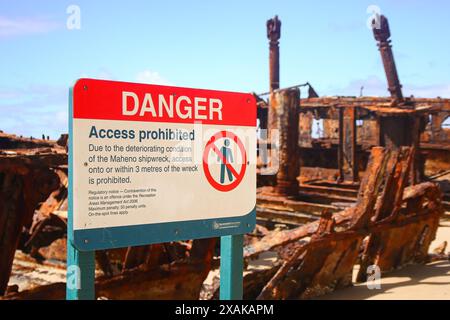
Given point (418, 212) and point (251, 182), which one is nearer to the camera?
point (251, 182)

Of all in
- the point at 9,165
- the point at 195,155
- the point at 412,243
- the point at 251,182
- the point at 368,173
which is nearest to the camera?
the point at 195,155

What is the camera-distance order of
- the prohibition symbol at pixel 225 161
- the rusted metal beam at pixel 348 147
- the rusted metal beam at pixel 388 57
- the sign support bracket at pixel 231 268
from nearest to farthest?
1. the prohibition symbol at pixel 225 161
2. the sign support bracket at pixel 231 268
3. the rusted metal beam at pixel 348 147
4. the rusted metal beam at pixel 388 57

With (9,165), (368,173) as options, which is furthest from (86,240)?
(368,173)

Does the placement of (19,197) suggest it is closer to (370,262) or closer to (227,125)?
(227,125)

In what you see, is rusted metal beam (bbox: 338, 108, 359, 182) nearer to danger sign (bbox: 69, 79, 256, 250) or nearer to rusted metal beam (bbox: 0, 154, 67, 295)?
rusted metal beam (bbox: 0, 154, 67, 295)

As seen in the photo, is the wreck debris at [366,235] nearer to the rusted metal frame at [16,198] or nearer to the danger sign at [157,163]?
the rusted metal frame at [16,198]

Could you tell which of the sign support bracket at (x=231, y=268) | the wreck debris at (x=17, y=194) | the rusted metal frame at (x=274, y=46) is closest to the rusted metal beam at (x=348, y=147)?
the rusted metal frame at (x=274, y=46)

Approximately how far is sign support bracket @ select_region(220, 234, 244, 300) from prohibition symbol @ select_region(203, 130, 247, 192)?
12.4 inches

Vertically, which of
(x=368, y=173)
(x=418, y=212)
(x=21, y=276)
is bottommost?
(x=21, y=276)

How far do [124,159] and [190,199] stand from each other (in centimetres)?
47

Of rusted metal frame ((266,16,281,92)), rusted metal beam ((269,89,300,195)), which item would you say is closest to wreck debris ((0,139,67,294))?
rusted metal beam ((269,89,300,195))

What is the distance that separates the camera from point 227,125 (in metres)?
3.33

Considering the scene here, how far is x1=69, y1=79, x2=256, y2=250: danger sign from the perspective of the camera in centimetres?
283

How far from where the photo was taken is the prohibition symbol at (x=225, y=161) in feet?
10.7
